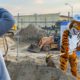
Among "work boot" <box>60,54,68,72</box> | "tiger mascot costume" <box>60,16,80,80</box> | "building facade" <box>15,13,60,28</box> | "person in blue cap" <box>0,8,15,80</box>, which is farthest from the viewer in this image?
"building facade" <box>15,13,60,28</box>

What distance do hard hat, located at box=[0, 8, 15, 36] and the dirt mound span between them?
25991 millimetres

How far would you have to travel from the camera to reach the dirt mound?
29.9 meters

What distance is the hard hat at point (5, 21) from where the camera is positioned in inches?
120

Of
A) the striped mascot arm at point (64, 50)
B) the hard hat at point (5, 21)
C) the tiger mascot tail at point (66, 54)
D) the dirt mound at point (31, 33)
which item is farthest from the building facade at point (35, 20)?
the hard hat at point (5, 21)

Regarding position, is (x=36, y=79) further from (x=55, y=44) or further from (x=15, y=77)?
(x=55, y=44)

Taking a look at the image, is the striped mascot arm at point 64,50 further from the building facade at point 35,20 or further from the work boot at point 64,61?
the building facade at point 35,20

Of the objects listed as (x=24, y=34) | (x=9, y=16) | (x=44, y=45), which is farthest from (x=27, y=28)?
(x=9, y=16)

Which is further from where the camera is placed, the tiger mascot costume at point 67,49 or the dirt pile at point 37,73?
the tiger mascot costume at point 67,49

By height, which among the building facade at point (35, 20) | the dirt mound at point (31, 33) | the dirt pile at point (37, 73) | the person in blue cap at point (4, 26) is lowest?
the dirt mound at point (31, 33)

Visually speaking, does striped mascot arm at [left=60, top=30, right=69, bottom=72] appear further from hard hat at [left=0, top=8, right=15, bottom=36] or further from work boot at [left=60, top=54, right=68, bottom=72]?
hard hat at [left=0, top=8, right=15, bottom=36]

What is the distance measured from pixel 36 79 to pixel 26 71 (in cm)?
32

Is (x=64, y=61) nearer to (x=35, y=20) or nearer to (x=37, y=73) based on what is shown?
(x=37, y=73)

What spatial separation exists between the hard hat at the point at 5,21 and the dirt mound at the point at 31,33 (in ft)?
85.3

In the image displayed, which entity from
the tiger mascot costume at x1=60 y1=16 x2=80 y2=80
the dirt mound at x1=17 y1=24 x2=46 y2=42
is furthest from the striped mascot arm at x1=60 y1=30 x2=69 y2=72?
the dirt mound at x1=17 y1=24 x2=46 y2=42
